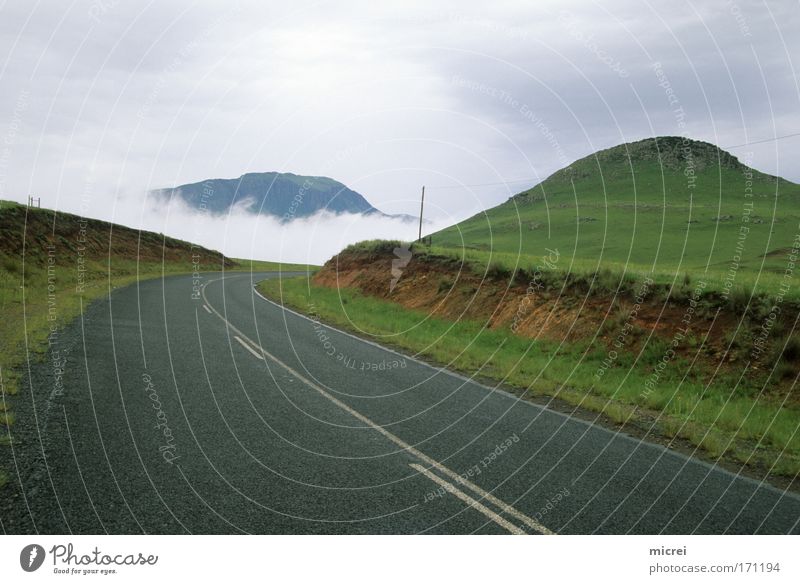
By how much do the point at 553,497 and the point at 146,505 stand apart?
383 centimetres

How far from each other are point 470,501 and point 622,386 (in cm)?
744

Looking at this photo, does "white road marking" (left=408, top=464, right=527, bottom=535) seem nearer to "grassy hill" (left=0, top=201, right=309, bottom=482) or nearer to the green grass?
the green grass

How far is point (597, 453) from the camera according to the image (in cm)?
739

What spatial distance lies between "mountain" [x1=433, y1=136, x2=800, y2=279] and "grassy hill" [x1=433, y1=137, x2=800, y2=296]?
0.63 feet

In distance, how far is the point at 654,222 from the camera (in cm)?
8488

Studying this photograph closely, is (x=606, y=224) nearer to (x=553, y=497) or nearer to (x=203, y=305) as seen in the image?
(x=203, y=305)

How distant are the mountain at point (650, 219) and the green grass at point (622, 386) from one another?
4679 millimetres

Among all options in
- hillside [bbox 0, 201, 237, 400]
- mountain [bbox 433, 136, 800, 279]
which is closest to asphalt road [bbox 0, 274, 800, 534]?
hillside [bbox 0, 201, 237, 400]

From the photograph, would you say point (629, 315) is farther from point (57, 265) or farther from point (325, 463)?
point (57, 265)

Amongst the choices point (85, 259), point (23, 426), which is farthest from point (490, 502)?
point (85, 259)

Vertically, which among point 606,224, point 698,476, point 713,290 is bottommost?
point 698,476

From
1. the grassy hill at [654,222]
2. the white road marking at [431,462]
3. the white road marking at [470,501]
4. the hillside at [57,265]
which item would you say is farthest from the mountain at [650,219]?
the hillside at [57,265]

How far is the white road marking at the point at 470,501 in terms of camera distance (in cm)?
498

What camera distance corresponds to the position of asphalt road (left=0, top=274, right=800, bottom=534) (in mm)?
5047
